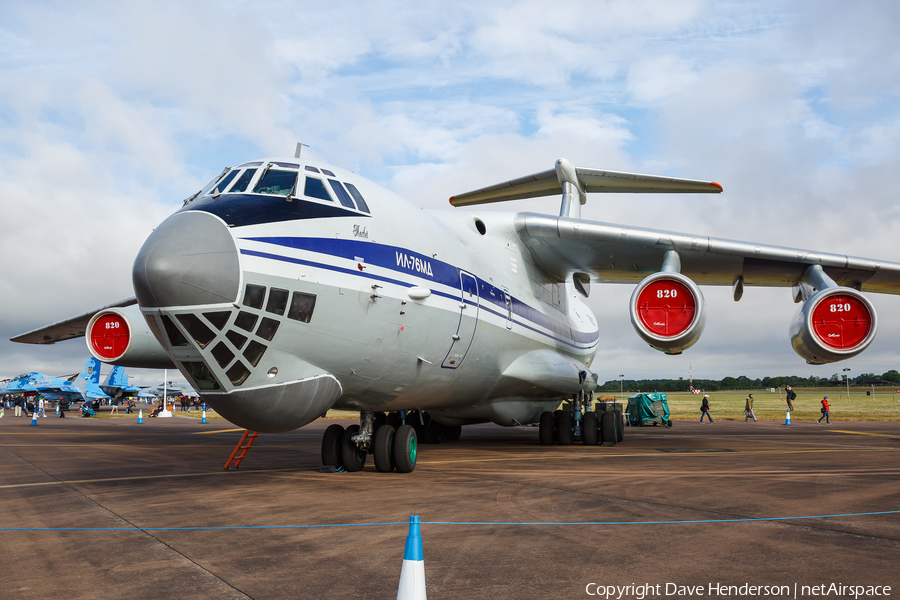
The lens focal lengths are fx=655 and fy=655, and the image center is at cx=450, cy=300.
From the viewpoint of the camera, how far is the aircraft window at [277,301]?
612 cm

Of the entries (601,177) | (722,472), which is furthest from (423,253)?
(601,177)

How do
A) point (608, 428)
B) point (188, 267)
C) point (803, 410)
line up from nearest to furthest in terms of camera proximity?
point (188, 267) → point (608, 428) → point (803, 410)

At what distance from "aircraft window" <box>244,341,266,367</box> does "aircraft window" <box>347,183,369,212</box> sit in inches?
82.2

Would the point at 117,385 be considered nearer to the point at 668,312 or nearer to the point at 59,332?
the point at 59,332

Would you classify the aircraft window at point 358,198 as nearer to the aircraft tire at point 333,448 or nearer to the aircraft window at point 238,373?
the aircraft window at point 238,373

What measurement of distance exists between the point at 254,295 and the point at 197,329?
1.93 feet

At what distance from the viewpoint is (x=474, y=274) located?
9.62m

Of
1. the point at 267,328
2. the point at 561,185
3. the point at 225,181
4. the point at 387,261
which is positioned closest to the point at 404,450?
the point at 387,261

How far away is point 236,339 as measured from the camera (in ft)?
19.8

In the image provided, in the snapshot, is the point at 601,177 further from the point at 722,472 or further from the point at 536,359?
the point at 722,472

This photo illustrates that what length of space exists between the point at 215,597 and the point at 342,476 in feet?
16.1

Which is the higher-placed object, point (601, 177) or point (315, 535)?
point (601, 177)

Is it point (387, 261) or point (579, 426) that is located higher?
point (387, 261)

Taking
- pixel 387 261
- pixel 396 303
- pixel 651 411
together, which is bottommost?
pixel 651 411
